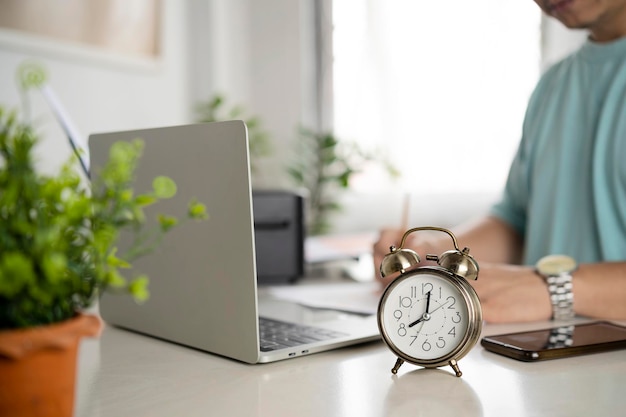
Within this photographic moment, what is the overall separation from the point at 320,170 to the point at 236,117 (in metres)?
0.37

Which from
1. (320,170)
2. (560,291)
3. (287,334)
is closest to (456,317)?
(287,334)

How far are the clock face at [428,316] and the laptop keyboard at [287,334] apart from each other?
14 centimetres

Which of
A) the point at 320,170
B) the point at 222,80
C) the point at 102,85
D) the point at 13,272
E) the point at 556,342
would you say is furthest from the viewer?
the point at 222,80

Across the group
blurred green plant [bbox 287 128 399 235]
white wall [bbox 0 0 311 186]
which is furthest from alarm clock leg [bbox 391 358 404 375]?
blurred green plant [bbox 287 128 399 235]

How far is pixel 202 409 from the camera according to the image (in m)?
0.66

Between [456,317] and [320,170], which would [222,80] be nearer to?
[320,170]

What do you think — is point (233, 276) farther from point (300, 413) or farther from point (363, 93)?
point (363, 93)

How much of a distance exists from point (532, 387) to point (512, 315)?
35 cm

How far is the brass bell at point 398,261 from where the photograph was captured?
0.79 m

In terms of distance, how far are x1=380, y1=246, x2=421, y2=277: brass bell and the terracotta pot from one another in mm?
397

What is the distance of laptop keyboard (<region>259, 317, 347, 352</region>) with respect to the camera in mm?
876

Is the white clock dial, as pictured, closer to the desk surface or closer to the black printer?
the desk surface

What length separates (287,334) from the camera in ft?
3.08

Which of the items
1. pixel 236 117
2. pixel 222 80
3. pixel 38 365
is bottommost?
pixel 38 365
